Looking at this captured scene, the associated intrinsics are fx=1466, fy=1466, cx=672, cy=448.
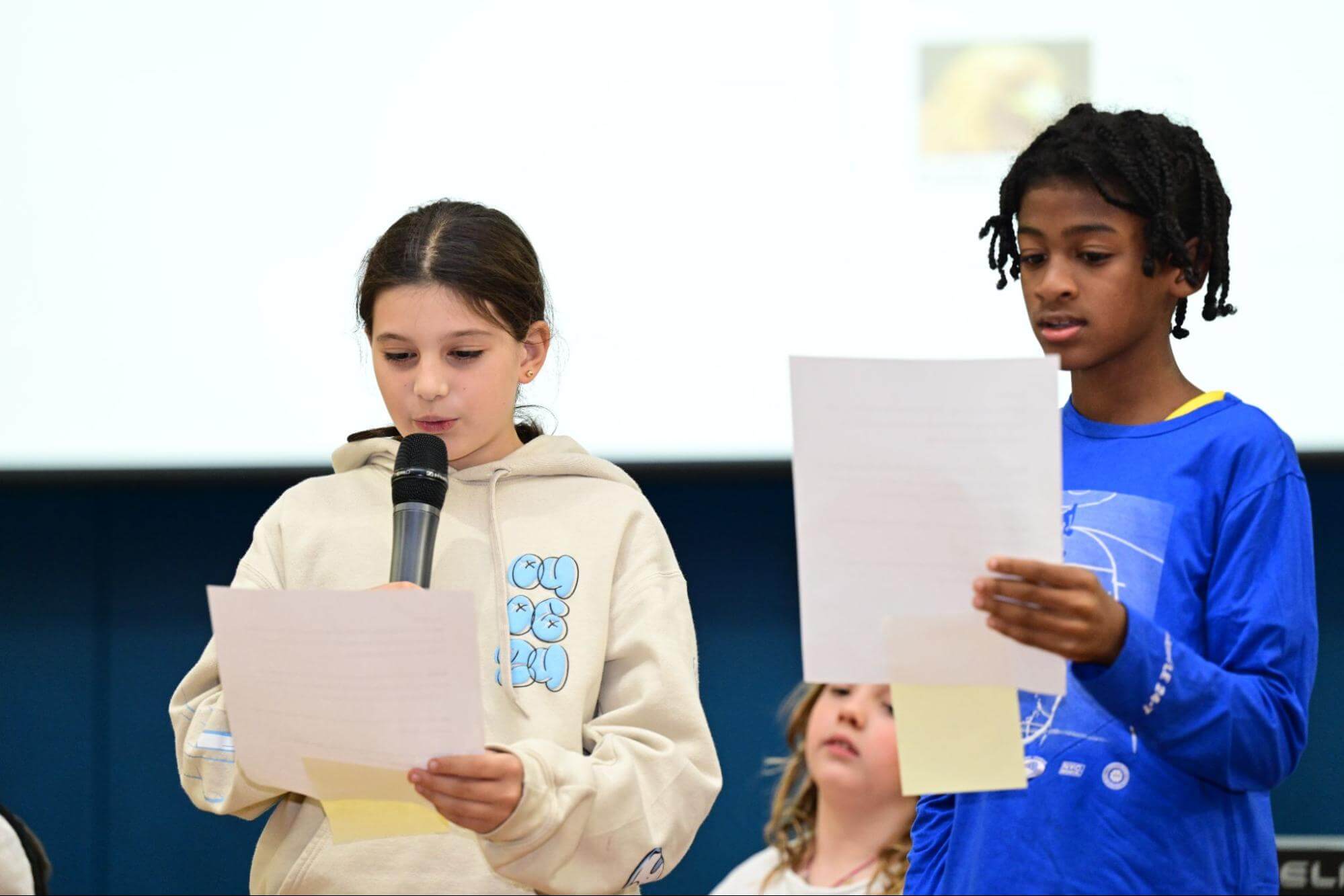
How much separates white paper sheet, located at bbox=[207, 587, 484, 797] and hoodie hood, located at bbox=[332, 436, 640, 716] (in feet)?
1.12

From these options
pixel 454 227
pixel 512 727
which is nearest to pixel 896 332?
pixel 454 227

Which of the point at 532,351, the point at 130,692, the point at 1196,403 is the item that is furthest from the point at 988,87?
the point at 130,692

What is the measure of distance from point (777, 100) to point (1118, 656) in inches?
62.4

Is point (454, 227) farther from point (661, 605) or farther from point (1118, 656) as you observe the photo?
point (1118, 656)

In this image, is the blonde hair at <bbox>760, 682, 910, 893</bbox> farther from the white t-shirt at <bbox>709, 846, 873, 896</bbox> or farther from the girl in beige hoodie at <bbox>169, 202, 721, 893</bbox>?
the girl in beige hoodie at <bbox>169, 202, 721, 893</bbox>

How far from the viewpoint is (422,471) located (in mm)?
1287

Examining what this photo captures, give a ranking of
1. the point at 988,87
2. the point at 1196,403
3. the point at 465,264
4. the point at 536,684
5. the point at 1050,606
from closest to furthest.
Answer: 1. the point at 1050,606
2. the point at 1196,403
3. the point at 536,684
4. the point at 465,264
5. the point at 988,87

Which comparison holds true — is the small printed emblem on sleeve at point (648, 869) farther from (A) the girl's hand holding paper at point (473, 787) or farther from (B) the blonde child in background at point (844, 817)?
(B) the blonde child in background at point (844, 817)

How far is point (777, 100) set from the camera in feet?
7.95

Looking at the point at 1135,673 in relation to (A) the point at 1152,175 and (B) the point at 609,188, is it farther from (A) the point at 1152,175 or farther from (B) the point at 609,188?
(B) the point at 609,188

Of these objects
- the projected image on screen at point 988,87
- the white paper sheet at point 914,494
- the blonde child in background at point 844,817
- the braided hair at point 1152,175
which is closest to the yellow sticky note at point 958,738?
the white paper sheet at point 914,494

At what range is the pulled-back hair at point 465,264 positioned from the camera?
1.45m

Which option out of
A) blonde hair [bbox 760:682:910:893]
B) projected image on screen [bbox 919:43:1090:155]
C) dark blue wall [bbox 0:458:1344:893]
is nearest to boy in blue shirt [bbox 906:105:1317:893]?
blonde hair [bbox 760:682:910:893]

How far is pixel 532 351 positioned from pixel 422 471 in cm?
29
